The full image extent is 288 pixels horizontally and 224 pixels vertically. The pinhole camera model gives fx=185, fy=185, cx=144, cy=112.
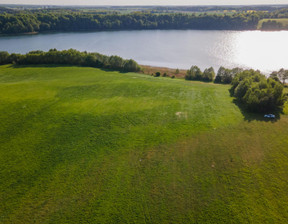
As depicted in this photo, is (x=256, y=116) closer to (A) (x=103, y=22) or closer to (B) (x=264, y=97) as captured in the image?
(B) (x=264, y=97)

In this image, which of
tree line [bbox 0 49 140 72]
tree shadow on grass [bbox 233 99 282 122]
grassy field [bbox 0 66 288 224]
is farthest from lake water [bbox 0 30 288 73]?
grassy field [bbox 0 66 288 224]

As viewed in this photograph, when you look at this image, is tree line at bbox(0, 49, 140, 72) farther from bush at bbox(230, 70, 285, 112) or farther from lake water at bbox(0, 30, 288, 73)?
bush at bbox(230, 70, 285, 112)

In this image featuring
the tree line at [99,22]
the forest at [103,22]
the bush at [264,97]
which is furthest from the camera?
the forest at [103,22]

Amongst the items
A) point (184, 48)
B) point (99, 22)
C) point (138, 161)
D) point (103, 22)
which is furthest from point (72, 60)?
point (103, 22)

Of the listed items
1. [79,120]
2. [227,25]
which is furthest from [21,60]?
[227,25]

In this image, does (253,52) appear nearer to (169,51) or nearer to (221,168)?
(169,51)

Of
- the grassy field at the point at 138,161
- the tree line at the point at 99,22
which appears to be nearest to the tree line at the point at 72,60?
the grassy field at the point at 138,161

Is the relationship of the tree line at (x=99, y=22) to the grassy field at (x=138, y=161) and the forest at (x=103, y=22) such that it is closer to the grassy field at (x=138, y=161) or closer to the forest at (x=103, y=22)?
the forest at (x=103, y=22)
